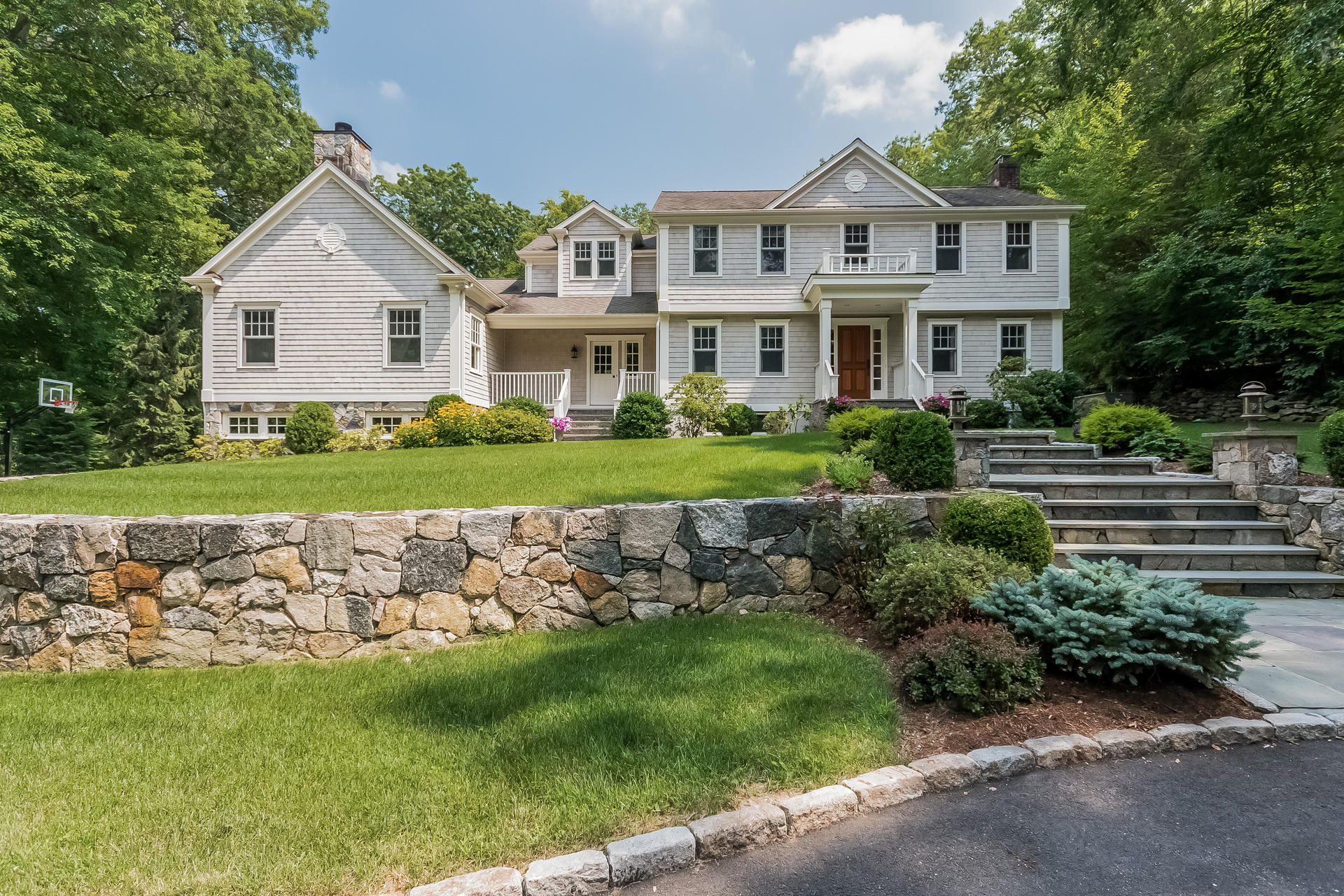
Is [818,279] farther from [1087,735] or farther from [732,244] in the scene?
[1087,735]

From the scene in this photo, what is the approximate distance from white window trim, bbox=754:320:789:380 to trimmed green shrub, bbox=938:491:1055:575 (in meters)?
11.6

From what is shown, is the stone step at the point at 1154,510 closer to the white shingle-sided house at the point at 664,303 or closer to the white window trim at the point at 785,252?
the white shingle-sided house at the point at 664,303

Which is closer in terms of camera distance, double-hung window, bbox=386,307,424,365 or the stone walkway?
the stone walkway

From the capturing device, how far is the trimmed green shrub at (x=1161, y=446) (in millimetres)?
8383

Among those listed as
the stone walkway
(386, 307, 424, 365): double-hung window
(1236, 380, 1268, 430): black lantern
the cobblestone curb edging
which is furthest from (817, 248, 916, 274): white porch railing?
the cobblestone curb edging

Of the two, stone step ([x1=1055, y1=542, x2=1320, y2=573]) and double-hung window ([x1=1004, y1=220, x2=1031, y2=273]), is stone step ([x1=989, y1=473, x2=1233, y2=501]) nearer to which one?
stone step ([x1=1055, y1=542, x2=1320, y2=573])

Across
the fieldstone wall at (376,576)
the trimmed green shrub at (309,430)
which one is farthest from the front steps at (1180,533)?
the trimmed green shrub at (309,430)

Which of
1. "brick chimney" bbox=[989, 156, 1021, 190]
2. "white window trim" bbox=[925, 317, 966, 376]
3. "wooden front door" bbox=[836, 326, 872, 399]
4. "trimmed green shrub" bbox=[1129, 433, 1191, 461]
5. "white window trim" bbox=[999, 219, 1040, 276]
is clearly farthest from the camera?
"brick chimney" bbox=[989, 156, 1021, 190]

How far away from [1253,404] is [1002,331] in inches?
398

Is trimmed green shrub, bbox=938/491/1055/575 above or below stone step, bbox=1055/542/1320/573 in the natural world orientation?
above

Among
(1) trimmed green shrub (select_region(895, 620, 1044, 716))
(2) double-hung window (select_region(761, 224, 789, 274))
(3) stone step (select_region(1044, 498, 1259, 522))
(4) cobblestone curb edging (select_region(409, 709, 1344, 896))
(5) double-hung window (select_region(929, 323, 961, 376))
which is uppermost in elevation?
(2) double-hung window (select_region(761, 224, 789, 274))

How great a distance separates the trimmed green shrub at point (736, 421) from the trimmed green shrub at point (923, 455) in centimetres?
813

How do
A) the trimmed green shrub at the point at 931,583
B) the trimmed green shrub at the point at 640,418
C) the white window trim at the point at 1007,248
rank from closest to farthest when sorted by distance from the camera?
the trimmed green shrub at the point at 931,583 < the trimmed green shrub at the point at 640,418 < the white window trim at the point at 1007,248

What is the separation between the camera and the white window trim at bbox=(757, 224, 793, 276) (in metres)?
16.1
